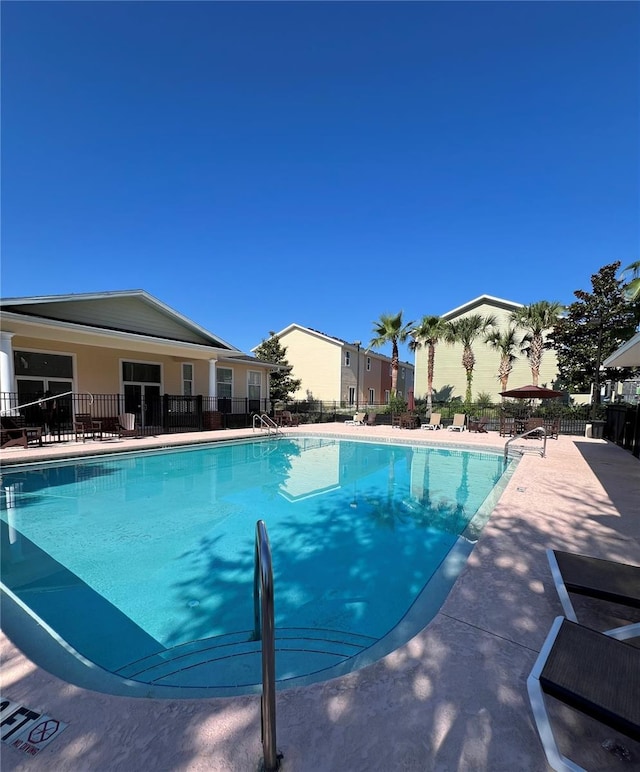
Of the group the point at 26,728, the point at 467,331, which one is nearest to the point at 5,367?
the point at 26,728

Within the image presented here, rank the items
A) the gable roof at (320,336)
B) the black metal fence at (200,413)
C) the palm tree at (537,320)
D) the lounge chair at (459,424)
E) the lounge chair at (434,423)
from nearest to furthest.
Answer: the black metal fence at (200,413) → the lounge chair at (459,424) → the lounge chair at (434,423) → the palm tree at (537,320) → the gable roof at (320,336)

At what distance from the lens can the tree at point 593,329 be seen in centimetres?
1966

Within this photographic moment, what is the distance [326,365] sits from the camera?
30250 mm

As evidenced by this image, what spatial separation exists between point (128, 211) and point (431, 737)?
712 inches

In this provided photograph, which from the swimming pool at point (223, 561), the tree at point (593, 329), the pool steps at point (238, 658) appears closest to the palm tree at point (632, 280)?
the tree at point (593, 329)

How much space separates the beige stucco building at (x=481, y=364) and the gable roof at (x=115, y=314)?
1732cm

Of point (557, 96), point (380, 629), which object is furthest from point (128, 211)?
point (380, 629)

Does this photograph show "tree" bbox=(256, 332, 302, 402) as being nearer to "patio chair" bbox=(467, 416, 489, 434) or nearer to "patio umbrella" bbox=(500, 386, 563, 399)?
"patio chair" bbox=(467, 416, 489, 434)

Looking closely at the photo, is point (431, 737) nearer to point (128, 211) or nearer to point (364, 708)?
point (364, 708)

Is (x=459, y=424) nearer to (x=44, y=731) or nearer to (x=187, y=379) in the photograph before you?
(x=187, y=379)

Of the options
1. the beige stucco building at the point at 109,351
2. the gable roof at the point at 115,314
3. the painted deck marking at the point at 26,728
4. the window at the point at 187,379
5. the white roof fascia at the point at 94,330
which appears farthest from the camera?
the window at the point at 187,379

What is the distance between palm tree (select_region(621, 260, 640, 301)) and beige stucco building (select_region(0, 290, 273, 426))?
16970 millimetres

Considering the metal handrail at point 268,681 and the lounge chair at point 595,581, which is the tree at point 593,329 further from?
the metal handrail at point 268,681

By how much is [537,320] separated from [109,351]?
23102 mm
